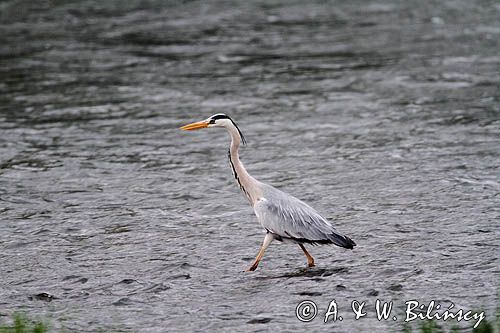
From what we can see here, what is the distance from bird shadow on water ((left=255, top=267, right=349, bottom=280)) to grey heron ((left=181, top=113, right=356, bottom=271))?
0.09m

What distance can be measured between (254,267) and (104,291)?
49.7 inches

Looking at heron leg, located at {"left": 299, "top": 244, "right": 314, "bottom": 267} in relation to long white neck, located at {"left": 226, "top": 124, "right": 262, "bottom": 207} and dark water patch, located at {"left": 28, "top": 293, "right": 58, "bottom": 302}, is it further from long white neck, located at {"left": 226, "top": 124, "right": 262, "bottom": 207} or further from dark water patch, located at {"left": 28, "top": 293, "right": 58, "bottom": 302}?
dark water patch, located at {"left": 28, "top": 293, "right": 58, "bottom": 302}

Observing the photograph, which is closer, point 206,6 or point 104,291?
point 104,291

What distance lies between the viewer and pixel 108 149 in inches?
483

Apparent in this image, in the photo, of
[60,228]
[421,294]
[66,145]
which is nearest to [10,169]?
[66,145]

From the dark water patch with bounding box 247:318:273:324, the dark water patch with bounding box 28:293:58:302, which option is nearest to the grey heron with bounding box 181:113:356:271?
the dark water patch with bounding box 247:318:273:324

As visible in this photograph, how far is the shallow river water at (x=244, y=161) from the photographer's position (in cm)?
753

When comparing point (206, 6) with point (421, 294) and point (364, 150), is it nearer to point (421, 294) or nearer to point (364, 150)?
point (364, 150)

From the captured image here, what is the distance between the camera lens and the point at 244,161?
11773 millimetres

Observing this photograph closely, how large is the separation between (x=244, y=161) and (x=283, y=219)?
398 centimetres

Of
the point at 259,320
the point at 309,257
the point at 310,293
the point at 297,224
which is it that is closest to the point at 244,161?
the point at 309,257

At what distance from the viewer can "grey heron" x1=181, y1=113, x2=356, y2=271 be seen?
306 inches

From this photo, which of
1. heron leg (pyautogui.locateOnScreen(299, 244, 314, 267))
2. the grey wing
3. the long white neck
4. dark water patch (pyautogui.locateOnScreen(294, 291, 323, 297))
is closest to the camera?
dark water patch (pyautogui.locateOnScreen(294, 291, 323, 297))

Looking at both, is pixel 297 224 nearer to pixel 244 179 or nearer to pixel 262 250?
pixel 262 250
